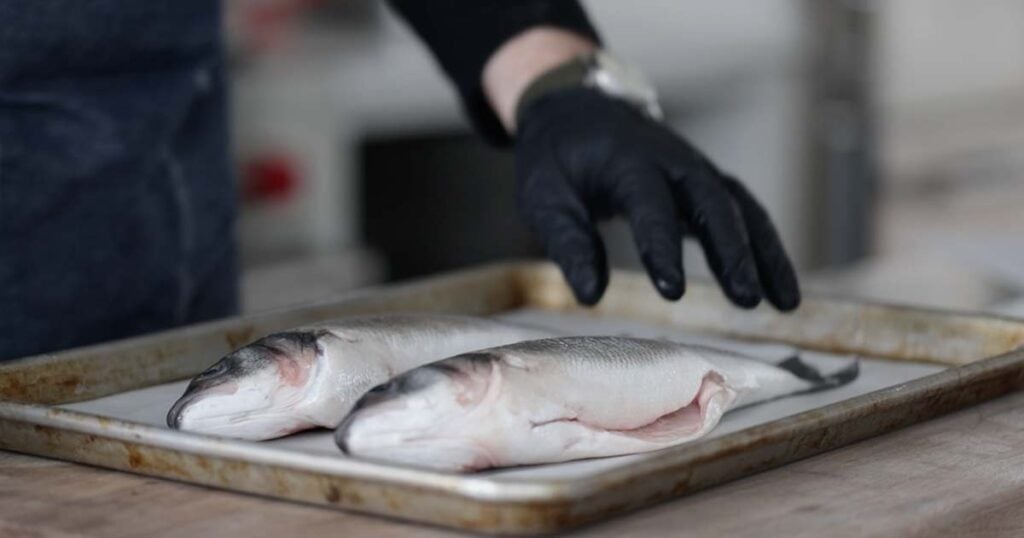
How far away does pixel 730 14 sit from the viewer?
185 inches

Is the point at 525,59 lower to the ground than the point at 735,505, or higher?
higher

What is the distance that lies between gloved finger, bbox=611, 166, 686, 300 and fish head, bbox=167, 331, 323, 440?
303 mm

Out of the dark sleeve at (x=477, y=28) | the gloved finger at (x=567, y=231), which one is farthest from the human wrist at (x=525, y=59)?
the gloved finger at (x=567, y=231)

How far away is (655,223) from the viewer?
4.43 ft

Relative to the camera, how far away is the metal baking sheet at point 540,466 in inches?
37.2

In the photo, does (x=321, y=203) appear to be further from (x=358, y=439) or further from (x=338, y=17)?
(x=358, y=439)

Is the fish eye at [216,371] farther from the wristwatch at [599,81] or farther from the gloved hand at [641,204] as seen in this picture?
the wristwatch at [599,81]

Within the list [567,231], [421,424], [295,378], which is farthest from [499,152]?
Answer: [421,424]

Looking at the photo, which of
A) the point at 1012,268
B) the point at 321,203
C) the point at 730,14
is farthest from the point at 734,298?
the point at 730,14

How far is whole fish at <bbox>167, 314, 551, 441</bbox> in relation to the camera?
1.11m

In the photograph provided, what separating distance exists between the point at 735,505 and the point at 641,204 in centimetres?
41

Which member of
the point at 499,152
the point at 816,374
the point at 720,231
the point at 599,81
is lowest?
the point at 499,152

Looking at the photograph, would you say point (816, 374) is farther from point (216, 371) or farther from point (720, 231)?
point (216, 371)

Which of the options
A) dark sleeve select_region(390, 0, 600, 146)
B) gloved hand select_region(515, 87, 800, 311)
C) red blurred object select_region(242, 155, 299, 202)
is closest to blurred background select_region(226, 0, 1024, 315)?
red blurred object select_region(242, 155, 299, 202)
